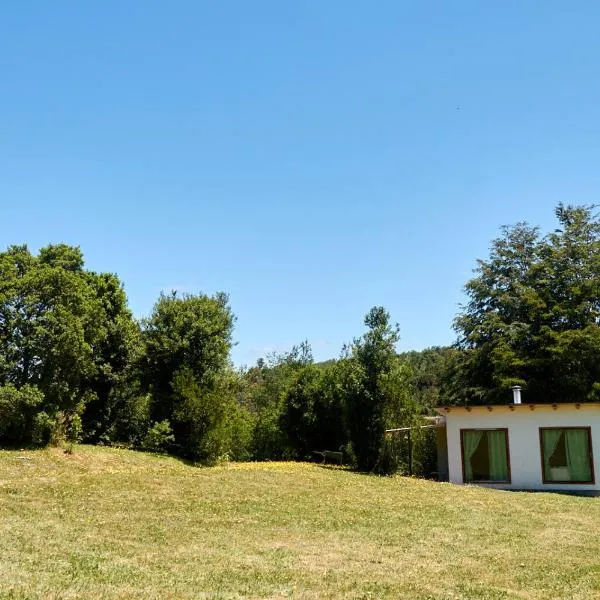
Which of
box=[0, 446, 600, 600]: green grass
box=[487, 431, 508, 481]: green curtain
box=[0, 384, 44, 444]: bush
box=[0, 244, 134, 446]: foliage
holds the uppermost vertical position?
box=[0, 244, 134, 446]: foliage

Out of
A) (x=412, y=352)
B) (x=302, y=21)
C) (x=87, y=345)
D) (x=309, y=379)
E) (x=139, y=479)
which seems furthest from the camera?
(x=412, y=352)

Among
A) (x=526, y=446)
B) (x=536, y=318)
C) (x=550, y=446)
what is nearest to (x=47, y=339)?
(x=526, y=446)

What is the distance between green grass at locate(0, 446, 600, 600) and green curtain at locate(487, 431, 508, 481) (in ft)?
6.60

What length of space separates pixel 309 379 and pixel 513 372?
38.0 ft

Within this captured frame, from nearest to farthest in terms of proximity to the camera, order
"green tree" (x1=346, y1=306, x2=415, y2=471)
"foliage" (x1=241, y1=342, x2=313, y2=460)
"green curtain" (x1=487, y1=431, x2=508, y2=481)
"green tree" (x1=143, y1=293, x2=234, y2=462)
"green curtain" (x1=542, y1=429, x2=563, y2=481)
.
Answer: "green curtain" (x1=542, y1=429, x2=563, y2=481) → "green curtain" (x1=487, y1=431, x2=508, y2=481) → "green tree" (x1=346, y1=306, x2=415, y2=471) → "green tree" (x1=143, y1=293, x2=234, y2=462) → "foliage" (x1=241, y1=342, x2=313, y2=460)

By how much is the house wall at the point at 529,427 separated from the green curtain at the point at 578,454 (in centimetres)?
19

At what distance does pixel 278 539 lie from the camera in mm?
9773

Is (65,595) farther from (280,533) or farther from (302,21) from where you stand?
(302,21)

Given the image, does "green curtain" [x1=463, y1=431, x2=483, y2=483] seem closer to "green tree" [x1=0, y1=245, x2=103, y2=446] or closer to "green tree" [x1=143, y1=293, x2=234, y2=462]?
"green tree" [x1=143, y1=293, x2=234, y2=462]

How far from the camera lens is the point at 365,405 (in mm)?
21766

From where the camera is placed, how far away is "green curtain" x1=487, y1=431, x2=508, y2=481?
19.3m

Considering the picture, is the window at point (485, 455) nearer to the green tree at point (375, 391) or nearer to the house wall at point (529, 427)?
the house wall at point (529, 427)

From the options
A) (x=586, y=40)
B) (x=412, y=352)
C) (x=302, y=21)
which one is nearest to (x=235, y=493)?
(x=302, y=21)

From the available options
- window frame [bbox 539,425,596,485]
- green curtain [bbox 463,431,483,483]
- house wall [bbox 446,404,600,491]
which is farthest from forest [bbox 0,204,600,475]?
window frame [bbox 539,425,596,485]
